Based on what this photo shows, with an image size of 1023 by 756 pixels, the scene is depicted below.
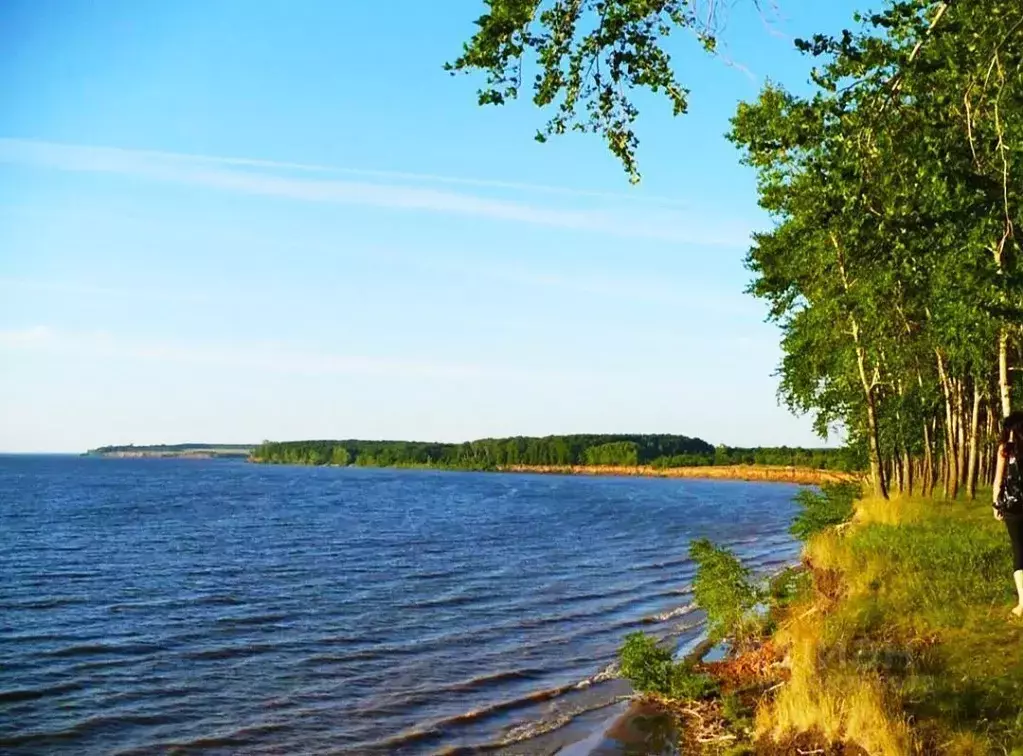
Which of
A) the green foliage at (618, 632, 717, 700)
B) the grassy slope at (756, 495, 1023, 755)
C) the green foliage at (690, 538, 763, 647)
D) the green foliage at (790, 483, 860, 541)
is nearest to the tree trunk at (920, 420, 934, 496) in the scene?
the green foliage at (790, 483, 860, 541)

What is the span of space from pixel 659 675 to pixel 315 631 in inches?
468

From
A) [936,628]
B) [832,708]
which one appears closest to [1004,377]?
[936,628]

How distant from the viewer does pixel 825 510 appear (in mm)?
32781

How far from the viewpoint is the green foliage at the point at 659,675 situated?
15.8 meters

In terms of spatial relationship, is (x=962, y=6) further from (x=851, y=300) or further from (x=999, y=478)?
(x=851, y=300)

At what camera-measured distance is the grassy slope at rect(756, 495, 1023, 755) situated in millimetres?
9852

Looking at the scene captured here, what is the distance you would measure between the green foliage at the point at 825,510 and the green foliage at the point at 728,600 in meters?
11.1

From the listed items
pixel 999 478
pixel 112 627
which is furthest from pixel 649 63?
pixel 112 627

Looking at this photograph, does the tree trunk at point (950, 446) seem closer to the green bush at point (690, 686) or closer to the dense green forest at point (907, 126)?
the dense green forest at point (907, 126)

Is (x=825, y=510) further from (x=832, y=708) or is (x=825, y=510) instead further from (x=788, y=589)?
(x=832, y=708)

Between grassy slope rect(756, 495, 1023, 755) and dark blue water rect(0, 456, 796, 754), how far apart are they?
5284 mm

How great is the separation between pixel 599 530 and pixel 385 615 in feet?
114

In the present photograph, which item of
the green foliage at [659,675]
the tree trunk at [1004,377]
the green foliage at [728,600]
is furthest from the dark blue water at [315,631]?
the tree trunk at [1004,377]

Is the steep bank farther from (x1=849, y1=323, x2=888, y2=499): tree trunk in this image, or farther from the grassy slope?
(x1=849, y1=323, x2=888, y2=499): tree trunk
